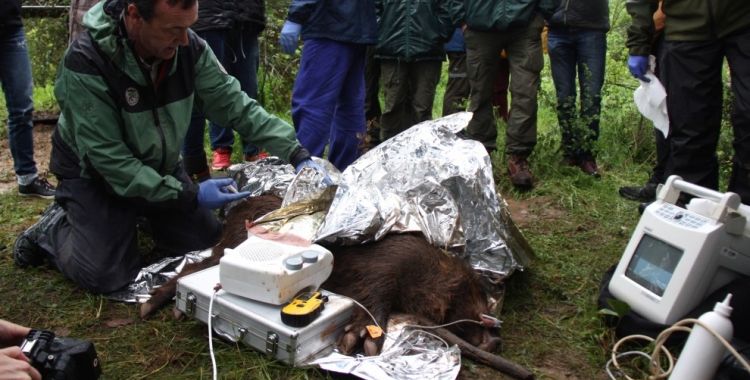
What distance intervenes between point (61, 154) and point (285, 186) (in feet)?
3.43

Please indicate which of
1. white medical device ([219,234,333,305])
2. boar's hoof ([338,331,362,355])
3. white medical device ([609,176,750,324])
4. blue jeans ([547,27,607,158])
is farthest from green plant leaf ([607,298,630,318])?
blue jeans ([547,27,607,158])

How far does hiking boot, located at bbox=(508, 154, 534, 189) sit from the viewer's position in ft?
13.3

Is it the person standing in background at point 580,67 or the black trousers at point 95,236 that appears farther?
the person standing in background at point 580,67

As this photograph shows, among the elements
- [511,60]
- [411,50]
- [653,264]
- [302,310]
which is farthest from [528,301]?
[411,50]

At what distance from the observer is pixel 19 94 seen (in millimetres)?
3746

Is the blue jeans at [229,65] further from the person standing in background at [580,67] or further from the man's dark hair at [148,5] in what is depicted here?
the person standing in background at [580,67]

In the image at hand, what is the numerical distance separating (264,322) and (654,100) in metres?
2.48

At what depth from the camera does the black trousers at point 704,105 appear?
110 inches

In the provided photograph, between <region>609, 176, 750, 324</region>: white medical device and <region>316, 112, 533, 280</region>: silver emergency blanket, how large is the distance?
552 millimetres

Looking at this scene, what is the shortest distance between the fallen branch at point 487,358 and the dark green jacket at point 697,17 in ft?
6.40

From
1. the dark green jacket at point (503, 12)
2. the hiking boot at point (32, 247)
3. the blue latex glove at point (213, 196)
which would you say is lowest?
the hiking boot at point (32, 247)

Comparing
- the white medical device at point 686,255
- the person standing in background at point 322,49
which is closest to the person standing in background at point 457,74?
the person standing in background at point 322,49

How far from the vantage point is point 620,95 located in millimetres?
5465

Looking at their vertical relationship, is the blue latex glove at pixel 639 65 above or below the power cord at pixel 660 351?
above
